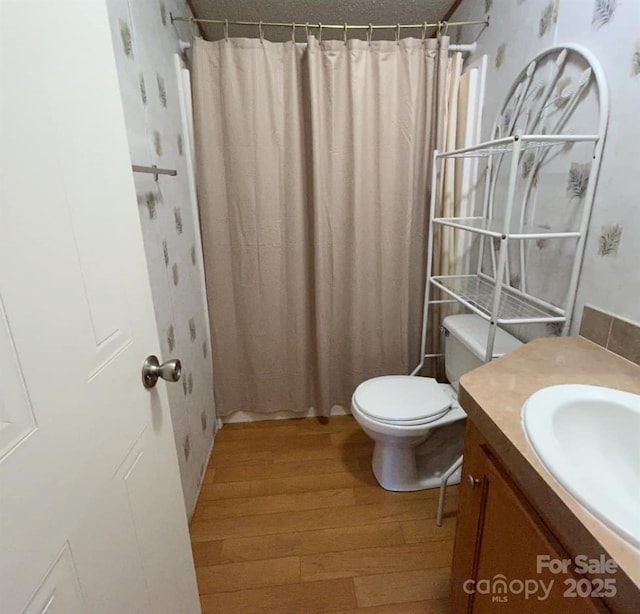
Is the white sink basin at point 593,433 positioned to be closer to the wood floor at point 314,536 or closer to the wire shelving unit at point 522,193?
the wire shelving unit at point 522,193

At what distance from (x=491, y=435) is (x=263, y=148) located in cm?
155

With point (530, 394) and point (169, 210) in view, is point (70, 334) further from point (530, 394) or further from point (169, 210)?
point (169, 210)

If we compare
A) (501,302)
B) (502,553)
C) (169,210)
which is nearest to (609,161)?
(501,302)

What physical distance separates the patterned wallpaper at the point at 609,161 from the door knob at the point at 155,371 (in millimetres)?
1184

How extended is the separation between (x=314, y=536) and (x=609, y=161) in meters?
1.64

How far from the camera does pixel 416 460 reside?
5.85ft

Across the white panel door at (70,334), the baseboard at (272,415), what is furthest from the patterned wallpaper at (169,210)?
the white panel door at (70,334)

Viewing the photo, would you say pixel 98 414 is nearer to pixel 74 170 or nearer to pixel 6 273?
pixel 6 273

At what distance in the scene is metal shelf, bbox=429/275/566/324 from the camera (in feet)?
4.19

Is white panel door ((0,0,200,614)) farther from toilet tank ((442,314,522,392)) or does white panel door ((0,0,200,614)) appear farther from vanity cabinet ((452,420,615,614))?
toilet tank ((442,314,522,392))

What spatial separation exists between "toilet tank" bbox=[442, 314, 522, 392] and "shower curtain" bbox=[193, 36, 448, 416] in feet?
1.28

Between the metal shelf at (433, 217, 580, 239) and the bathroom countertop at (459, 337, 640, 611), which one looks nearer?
the bathroom countertop at (459, 337, 640, 611)

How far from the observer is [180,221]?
5.28 ft

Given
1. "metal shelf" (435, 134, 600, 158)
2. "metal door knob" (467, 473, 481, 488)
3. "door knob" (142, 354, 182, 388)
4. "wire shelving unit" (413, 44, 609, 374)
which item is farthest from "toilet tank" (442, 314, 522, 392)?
"door knob" (142, 354, 182, 388)
